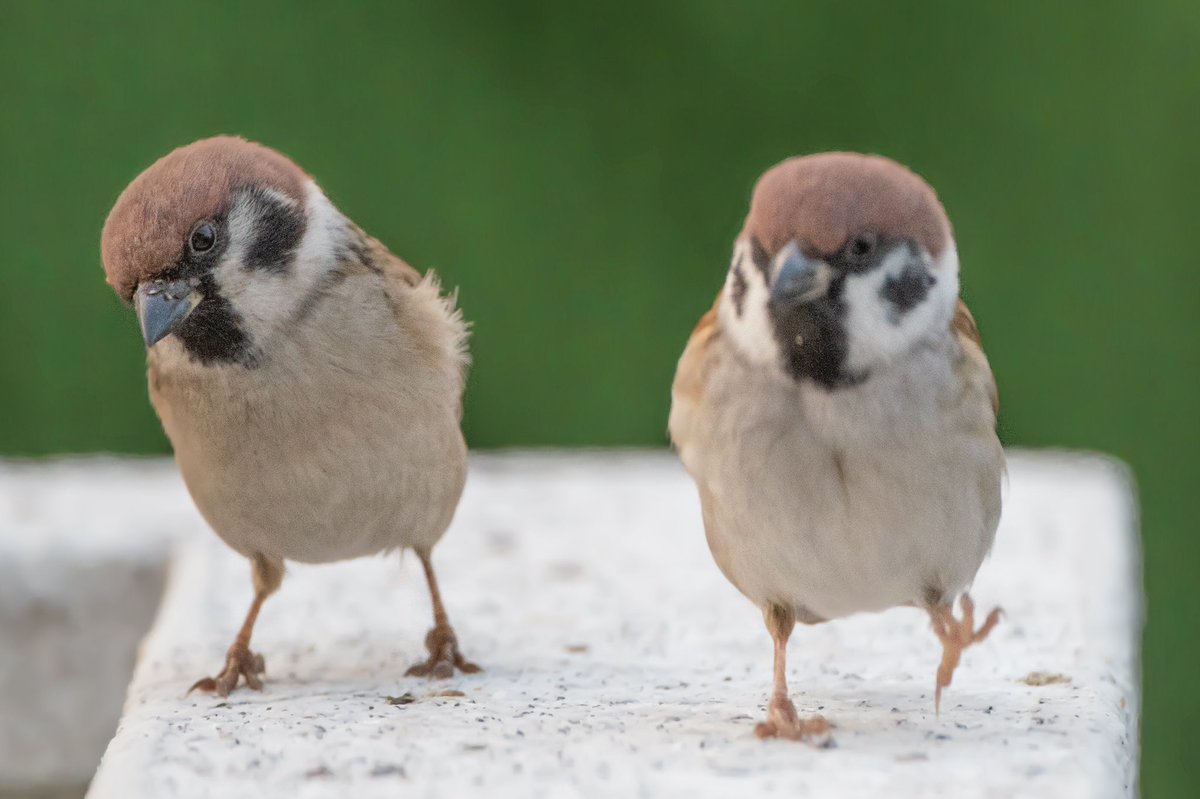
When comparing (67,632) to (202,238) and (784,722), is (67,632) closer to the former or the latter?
(202,238)

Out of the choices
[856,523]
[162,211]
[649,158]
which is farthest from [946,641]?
[649,158]

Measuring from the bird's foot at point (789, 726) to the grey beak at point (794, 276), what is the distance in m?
0.52

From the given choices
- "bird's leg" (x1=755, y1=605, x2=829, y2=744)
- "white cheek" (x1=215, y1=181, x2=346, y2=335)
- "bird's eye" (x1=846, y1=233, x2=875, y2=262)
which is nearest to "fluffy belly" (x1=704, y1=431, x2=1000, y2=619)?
"bird's leg" (x1=755, y1=605, x2=829, y2=744)

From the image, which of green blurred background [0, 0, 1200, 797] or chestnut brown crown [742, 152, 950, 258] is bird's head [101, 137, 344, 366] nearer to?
chestnut brown crown [742, 152, 950, 258]

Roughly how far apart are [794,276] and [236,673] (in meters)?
1.12

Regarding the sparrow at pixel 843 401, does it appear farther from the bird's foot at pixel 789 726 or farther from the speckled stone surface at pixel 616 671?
the speckled stone surface at pixel 616 671

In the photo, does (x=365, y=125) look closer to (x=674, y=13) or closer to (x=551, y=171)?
(x=551, y=171)

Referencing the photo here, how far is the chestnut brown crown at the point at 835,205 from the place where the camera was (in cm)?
215

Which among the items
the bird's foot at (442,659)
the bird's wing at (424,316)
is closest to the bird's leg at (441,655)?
the bird's foot at (442,659)

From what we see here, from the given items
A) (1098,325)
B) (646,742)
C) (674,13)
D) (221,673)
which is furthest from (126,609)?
(1098,325)

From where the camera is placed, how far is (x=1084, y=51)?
4824 millimetres

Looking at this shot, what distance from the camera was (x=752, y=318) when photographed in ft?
7.47

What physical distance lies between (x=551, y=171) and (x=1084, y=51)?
139 centimetres

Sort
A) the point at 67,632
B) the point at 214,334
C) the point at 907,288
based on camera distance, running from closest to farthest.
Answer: the point at 907,288, the point at 214,334, the point at 67,632
